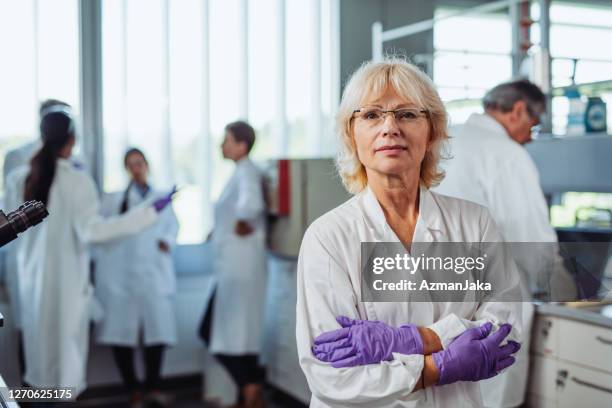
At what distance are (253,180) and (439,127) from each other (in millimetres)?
2307

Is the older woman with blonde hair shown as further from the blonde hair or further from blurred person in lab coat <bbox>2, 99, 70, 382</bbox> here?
blurred person in lab coat <bbox>2, 99, 70, 382</bbox>

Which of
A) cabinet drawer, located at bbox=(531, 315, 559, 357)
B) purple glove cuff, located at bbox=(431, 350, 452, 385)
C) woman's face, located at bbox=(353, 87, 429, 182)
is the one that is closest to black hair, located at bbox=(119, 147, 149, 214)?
cabinet drawer, located at bbox=(531, 315, 559, 357)

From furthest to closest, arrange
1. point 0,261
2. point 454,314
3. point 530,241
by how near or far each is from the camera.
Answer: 1. point 0,261
2. point 530,241
3. point 454,314

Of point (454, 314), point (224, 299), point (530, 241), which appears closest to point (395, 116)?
point (454, 314)

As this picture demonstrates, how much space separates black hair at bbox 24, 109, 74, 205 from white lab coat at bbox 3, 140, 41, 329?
21 cm

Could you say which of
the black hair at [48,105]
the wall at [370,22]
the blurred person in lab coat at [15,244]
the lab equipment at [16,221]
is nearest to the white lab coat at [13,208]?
the blurred person in lab coat at [15,244]

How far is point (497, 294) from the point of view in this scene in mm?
1322

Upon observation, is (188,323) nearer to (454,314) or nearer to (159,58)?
(159,58)

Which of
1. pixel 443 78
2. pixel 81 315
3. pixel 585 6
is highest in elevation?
pixel 585 6

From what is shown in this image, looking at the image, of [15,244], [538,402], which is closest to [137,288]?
[15,244]

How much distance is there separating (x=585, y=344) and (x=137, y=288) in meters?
2.14

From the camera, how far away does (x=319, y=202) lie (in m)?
3.46

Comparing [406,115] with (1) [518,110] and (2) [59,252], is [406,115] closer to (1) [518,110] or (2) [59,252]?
(1) [518,110]

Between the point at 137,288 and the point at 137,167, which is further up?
the point at 137,167
